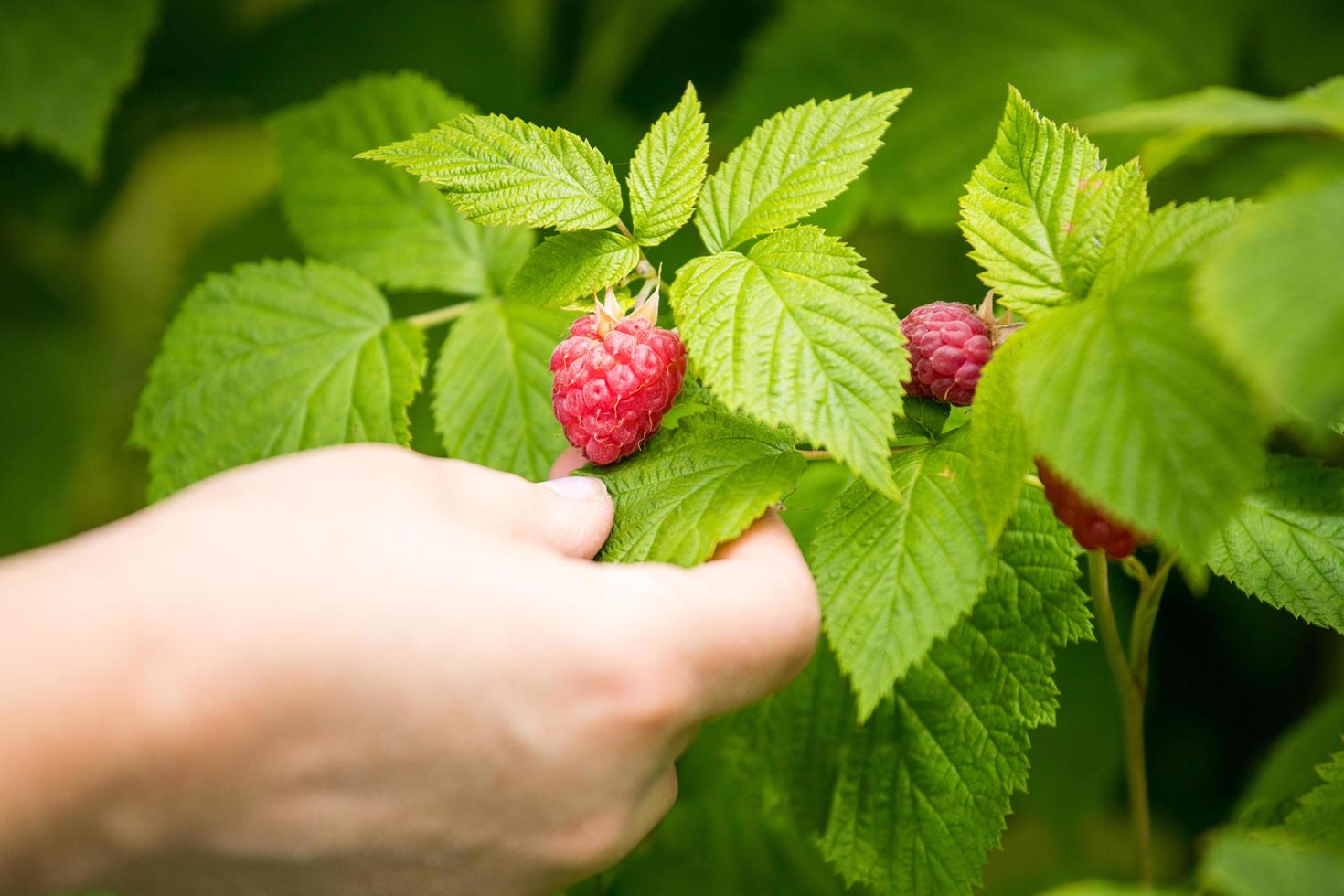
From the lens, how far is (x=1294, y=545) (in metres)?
0.85

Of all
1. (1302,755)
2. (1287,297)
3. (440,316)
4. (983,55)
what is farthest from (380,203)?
(1302,755)

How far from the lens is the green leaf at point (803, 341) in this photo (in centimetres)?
71

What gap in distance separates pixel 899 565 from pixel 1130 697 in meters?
0.40

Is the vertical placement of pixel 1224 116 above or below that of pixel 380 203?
above

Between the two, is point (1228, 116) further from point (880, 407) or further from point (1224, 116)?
point (880, 407)

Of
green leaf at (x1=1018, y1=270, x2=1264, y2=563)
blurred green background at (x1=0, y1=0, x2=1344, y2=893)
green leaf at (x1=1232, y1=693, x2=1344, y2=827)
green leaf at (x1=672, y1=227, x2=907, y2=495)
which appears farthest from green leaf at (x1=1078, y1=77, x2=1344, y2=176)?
green leaf at (x1=1232, y1=693, x2=1344, y2=827)

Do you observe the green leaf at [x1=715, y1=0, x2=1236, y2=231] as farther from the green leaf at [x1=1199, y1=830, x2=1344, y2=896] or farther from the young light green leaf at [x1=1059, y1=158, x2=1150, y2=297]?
the green leaf at [x1=1199, y1=830, x2=1344, y2=896]

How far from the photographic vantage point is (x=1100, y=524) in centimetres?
73

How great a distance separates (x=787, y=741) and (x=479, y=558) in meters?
0.53

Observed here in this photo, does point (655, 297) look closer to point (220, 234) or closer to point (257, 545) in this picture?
point (257, 545)

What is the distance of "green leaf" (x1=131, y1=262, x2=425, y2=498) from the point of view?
1.10 meters

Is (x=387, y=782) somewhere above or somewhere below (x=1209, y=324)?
below

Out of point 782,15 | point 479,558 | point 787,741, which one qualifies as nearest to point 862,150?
point 479,558

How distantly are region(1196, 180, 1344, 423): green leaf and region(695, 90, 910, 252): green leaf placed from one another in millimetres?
331
